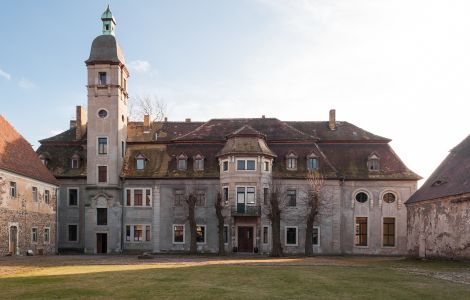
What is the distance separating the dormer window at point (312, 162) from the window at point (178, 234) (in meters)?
13.0

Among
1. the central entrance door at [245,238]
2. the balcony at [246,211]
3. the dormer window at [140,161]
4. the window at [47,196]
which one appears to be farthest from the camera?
the dormer window at [140,161]

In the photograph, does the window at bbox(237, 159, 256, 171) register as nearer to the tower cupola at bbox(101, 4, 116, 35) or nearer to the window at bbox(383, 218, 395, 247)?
the window at bbox(383, 218, 395, 247)

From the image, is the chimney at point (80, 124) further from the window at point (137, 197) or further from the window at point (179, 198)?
the window at point (179, 198)

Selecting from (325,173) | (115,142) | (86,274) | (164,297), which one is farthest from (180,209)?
(164,297)

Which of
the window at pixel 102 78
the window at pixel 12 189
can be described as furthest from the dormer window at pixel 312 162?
the window at pixel 12 189

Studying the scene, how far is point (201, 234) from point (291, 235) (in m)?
8.23

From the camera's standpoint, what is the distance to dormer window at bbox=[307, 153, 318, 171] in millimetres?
46188

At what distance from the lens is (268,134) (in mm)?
48281

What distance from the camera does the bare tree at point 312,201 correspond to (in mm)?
→ 43188

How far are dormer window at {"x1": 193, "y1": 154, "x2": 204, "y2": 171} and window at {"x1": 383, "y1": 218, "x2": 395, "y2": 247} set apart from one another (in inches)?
690

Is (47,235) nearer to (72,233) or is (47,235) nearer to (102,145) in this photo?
(72,233)

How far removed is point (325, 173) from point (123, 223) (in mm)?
19141

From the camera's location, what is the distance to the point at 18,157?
3975cm

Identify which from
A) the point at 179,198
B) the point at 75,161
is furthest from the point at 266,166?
the point at 75,161
